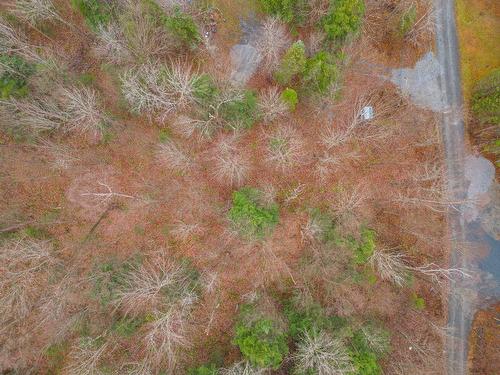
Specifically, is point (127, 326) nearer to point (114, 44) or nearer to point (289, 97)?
point (114, 44)

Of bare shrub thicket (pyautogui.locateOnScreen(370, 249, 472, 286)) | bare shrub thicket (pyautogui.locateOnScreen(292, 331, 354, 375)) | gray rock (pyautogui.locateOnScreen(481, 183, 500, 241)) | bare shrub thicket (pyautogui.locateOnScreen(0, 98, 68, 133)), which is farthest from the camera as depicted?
gray rock (pyautogui.locateOnScreen(481, 183, 500, 241))

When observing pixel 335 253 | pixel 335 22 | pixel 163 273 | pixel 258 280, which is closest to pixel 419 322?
pixel 335 253

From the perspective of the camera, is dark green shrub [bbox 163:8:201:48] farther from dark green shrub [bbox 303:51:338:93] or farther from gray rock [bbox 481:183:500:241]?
gray rock [bbox 481:183:500:241]

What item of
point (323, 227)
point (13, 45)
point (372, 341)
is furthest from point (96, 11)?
point (372, 341)

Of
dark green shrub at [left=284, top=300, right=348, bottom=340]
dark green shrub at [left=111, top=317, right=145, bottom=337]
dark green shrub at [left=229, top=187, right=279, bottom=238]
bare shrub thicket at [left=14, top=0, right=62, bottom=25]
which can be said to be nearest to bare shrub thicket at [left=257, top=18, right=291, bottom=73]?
dark green shrub at [left=229, top=187, right=279, bottom=238]

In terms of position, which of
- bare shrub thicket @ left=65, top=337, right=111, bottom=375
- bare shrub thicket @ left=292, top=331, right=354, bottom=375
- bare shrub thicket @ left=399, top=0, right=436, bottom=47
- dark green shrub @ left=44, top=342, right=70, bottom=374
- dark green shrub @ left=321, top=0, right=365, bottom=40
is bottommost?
dark green shrub @ left=44, top=342, right=70, bottom=374

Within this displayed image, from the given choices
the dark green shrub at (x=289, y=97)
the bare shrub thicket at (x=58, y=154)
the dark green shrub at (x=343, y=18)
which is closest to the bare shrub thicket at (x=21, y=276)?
the bare shrub thicket at (x=58, y=154)

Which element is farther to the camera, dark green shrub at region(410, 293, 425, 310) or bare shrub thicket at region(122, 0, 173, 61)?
dark green shrub at region(410, 293, 425, 310)
